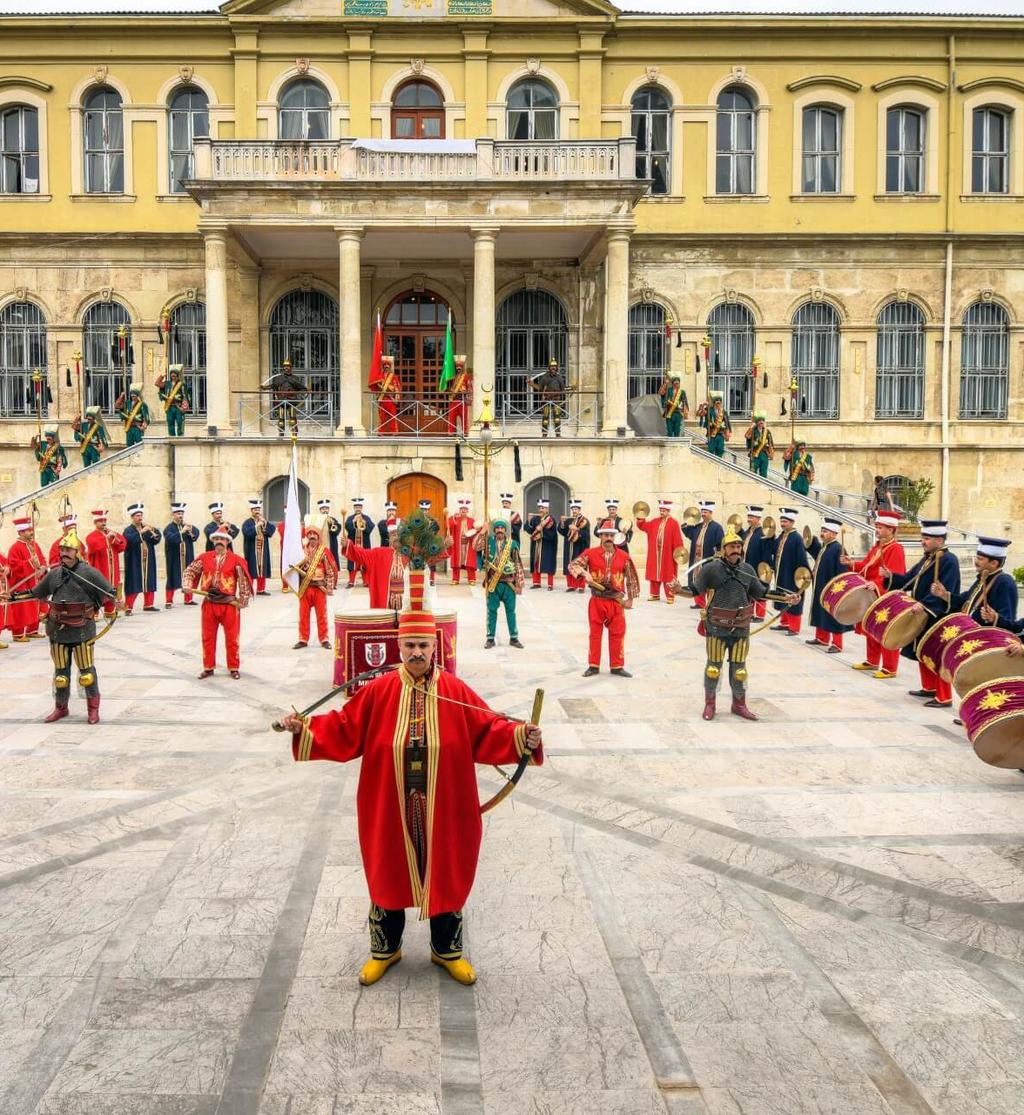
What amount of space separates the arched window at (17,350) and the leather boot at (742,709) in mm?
23378

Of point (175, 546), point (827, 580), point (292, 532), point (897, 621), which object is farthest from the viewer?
point (175, 546)

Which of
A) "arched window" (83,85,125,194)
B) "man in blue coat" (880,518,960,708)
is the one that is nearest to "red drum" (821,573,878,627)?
"man in blue coat" (880,518,960,708)

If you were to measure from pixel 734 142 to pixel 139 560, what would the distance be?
19.5 m

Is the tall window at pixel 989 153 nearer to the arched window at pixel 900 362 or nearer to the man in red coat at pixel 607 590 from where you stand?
the arched window at pixel 900 362

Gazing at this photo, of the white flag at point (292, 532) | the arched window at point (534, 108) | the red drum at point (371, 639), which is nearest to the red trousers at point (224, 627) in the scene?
the white flag at point (292, 532)

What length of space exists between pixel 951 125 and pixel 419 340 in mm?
15544

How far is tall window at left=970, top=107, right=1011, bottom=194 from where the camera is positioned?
27.4 metres

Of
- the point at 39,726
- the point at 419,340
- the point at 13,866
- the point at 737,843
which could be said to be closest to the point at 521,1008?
the point at 737,843

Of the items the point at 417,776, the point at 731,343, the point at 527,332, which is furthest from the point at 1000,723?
the point at 527,332

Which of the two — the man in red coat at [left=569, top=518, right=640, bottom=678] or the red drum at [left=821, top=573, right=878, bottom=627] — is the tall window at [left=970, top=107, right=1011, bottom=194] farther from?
the man in red coat at [left=569, top=518, right=640, bottom=678]

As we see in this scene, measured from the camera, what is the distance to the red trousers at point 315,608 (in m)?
13.7

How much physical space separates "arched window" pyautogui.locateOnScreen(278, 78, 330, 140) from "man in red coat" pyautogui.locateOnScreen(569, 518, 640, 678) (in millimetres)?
19552

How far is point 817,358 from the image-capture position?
89.8ft

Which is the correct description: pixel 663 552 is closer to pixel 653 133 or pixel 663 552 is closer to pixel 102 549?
pixel 102 549
